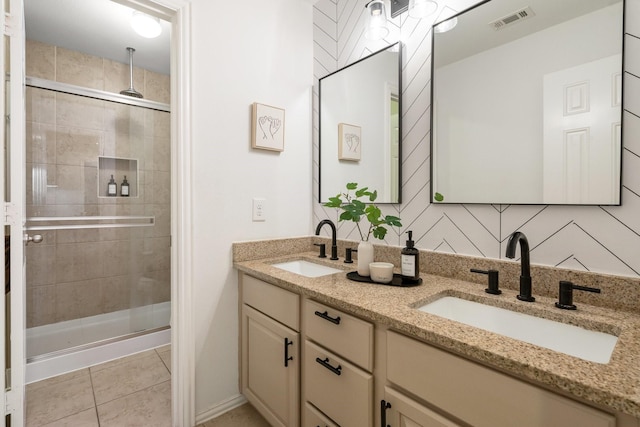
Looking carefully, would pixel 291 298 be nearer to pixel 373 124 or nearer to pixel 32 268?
pixel 373 124

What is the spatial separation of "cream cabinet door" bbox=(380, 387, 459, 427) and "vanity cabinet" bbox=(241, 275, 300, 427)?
0.47 metres

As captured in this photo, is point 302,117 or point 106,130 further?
point 106,130

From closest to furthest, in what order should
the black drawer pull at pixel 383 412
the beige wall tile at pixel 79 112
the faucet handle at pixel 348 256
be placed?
the black drawer pull at pixel 383 412 → the faucet handle at pixel 348 256 → the beige wall tile at pixel 79 112

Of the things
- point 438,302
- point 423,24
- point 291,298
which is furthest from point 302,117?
point 438,302

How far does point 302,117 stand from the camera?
A: 201 centimetres

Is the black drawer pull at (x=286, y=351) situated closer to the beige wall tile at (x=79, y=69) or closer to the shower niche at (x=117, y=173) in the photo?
the shower niche at (x=117, y=173)

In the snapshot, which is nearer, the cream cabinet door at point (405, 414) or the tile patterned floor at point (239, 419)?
the cream cabinet door at point (405, 414)

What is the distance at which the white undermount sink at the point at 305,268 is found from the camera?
5.60 ft

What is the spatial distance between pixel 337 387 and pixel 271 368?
0.46 metres

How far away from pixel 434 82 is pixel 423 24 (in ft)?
0.99

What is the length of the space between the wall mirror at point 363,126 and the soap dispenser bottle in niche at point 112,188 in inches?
80.8

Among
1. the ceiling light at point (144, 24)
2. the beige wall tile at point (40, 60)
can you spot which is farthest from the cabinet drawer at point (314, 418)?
the beige wall tile at point (40, 60)

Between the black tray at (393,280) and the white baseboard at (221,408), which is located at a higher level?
the black tray at (393,280)

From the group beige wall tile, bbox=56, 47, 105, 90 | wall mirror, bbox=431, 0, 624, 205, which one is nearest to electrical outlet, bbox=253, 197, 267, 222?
wall mirror, bbox=431, 0, 624, 205
